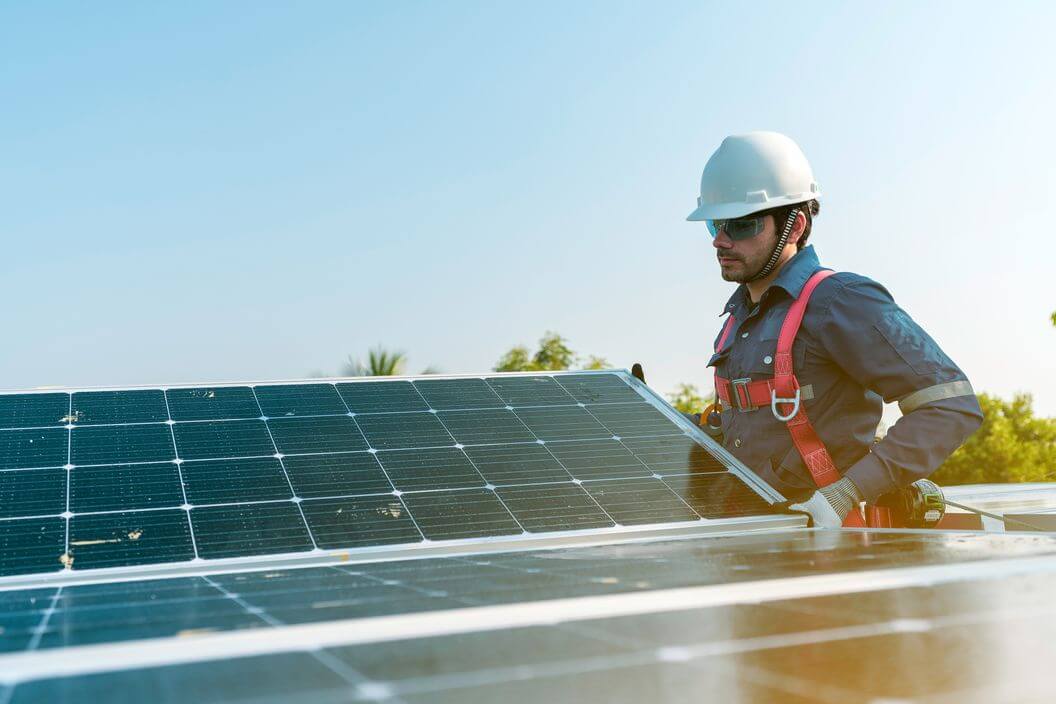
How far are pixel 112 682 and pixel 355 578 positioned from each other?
157 centimetres

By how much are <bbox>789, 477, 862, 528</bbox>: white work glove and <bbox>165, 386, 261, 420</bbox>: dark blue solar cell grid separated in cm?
292

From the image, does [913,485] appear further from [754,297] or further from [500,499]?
[500,499]

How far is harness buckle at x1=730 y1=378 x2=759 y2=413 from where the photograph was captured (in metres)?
6.12

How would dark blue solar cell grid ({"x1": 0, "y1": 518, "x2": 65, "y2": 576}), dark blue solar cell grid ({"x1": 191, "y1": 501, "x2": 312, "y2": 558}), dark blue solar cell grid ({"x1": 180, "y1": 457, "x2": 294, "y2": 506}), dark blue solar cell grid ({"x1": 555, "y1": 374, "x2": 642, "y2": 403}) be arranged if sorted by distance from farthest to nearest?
dark blue solar cell grid ({"x1": 555, "y1": 374, "x2": 642, "y2": 403})
dark blue solar cell grid ({"x1": 180, "y1": 457, "x2": 294, "y2": 506})
dark blue solar cell grid ({"x1": 191, "y1": 501, "x2": 312, "y2": 558})
dark blue solar cell grid ({"x1": 0, "y1": 518, "x2": 65, "y2": 576})

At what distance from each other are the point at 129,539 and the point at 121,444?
1.11m

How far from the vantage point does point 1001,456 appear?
39.5 metres

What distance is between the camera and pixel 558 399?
6.53 m

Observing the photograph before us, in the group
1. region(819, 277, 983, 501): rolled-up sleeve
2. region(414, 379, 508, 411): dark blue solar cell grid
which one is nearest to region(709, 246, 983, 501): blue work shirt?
region(819, 277, 983, 501): rolled-up sleeve

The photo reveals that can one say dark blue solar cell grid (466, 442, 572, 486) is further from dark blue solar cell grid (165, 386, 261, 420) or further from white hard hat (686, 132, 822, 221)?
white hard hat (686, 132, 822, 221)

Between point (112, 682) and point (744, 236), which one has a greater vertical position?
point (744, 236)

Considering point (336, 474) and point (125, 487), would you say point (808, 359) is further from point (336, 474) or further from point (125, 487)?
point (125, 487)

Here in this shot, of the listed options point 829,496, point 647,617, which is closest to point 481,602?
point 647,617

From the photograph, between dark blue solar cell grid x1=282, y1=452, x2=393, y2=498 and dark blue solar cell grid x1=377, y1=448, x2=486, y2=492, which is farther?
dark blue solar cell grid x1=377, y1=448, x2=486, y2=492

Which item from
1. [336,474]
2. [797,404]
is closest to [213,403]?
[336,474]
